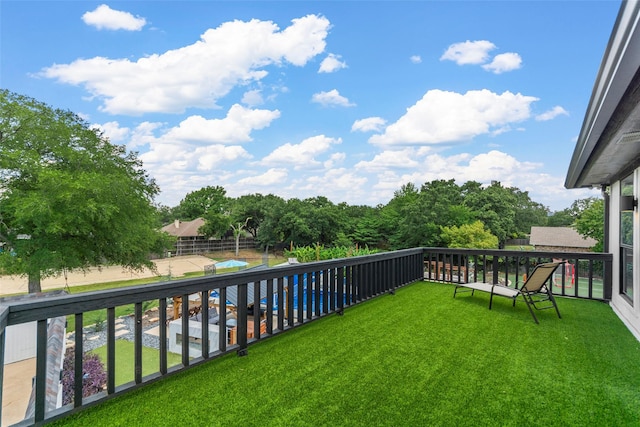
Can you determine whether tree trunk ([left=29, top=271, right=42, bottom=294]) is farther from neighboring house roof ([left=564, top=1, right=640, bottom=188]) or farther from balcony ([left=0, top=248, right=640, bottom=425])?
neighboring house roof ([left=564, top=1, right=640, bottom=188])

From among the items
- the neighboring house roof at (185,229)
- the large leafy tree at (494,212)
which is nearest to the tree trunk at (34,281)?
the neighboring house roof at (185,229)

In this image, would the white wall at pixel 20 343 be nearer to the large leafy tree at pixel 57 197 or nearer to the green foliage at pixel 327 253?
the large leafy tree at pixel 57 197

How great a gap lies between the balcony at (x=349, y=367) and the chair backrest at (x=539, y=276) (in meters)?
0.36

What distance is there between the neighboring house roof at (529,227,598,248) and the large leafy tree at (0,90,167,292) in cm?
2548

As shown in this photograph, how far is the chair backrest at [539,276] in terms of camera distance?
13.3ft

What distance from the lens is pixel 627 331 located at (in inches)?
147

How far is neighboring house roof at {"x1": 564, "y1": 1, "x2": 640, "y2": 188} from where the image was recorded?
1.40 metres

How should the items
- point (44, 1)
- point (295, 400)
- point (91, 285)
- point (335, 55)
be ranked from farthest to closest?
point (91, 285)
point (335, 55)
point (44, 1)
point (295, 400)

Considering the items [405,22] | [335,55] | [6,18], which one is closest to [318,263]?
[405,22]

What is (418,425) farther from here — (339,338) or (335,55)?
(335,55)

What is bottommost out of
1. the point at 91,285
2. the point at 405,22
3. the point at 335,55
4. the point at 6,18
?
the point at 91,285

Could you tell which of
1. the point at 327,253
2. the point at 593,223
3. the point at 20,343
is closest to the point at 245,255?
the point at 327,253

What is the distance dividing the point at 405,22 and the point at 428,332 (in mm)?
9514

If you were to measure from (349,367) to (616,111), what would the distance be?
264 cm
